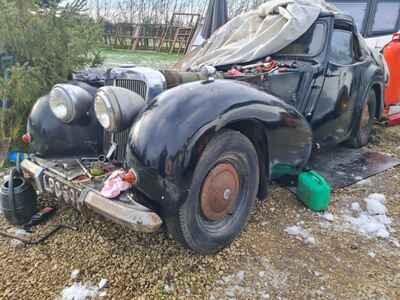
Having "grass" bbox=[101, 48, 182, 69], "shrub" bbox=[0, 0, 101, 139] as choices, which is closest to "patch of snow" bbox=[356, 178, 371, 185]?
"shrub" bbox=[0, 0, 101, 139]

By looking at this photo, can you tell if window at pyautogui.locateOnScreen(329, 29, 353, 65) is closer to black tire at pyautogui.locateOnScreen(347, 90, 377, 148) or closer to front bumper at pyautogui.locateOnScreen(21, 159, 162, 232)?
black tire at pyautogui.locateOnScreen(347, 90, 377, 148)

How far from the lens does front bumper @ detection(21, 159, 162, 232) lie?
173cm

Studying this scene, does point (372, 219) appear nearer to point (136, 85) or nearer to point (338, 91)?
point (338, 91)

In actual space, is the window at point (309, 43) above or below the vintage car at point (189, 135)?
above

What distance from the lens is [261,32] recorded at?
3400 millimetres

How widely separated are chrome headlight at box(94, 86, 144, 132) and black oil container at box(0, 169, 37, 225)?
92 cm

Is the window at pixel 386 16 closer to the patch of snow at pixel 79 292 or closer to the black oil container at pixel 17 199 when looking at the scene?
the black oil container at pixel 17 199

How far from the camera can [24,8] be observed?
3.50m

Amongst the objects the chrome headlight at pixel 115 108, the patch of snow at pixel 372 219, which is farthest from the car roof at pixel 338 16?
the chrome headlight at pixel 115 108

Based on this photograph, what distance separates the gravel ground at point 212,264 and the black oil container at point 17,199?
0.17 metres

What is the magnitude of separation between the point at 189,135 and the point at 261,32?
208 centimetres

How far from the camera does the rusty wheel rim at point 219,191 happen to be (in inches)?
80.2

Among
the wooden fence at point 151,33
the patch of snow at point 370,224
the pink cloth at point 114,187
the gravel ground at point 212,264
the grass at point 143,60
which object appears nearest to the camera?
the pink cloth at point 114,187

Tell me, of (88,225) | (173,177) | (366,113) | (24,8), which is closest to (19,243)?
(88,225)
